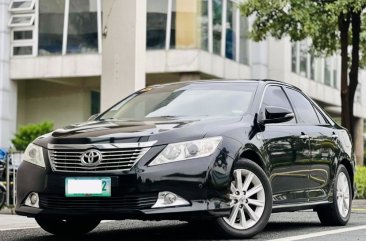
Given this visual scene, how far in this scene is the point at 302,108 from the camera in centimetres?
873

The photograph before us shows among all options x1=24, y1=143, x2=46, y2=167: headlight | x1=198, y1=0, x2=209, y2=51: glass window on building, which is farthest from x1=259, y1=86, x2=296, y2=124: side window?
x1=198, y1=0, x2=209, y2=51: glass window on building

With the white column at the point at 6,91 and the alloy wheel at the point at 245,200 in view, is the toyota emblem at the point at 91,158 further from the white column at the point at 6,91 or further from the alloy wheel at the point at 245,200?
the white column at the point at 6,91

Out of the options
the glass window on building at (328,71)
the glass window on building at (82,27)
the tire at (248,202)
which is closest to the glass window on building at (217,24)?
the glass window on building at (82,27)

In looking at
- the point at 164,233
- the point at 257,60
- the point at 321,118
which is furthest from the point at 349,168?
the point at 257,60

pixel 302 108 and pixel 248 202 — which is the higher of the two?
pixel 302 108

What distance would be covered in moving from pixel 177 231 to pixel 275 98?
63.1 inches

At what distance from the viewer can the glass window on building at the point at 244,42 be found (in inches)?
1340

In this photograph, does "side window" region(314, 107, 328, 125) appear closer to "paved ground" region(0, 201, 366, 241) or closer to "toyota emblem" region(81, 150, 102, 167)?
"paved ground" region(0, 201, 366, 241)

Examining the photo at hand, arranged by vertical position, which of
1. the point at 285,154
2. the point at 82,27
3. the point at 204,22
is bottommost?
the point at 285,154

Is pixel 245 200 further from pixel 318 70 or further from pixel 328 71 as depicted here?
pixel 328 71

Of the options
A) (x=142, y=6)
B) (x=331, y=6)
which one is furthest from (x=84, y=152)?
(x=331, y=6)

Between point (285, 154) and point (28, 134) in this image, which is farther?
point (28, 134)

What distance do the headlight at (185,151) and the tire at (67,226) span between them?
1.17 metres

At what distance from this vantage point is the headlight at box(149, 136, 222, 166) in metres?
6.45
